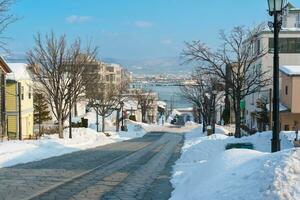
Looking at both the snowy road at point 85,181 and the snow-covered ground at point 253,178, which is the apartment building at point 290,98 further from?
the snow-covered ground at point 253,178

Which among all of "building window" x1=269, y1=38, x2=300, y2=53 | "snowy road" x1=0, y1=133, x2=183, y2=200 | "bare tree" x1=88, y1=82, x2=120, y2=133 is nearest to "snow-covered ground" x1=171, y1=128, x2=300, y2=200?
"snowy road" x1=0, y1=133, x2=183, y2=200

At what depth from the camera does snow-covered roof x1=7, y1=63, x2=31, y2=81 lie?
5041cm

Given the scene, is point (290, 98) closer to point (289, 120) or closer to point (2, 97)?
point (289, 120)

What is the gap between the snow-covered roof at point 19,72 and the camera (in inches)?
1984

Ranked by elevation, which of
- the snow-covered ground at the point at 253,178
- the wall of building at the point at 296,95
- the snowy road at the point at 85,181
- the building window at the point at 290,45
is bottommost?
the snowy road at the point at 85,181

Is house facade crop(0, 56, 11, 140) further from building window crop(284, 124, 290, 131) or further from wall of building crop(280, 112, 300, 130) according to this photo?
building window crop(284, 124, 290, 131)

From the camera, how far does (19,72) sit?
5228 cm

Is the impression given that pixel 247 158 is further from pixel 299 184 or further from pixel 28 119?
pixel 28 119

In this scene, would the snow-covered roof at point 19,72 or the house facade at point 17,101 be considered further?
the snow-covered roof at point 19,72

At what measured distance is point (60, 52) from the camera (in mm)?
43938

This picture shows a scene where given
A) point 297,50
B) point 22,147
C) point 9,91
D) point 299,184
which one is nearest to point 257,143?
point 22,147

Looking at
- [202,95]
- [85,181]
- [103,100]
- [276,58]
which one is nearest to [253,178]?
[276,58]

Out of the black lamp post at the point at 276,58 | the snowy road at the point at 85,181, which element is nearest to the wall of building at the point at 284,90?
the snowy road at the point at 85,181

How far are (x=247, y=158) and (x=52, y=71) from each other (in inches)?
1365
